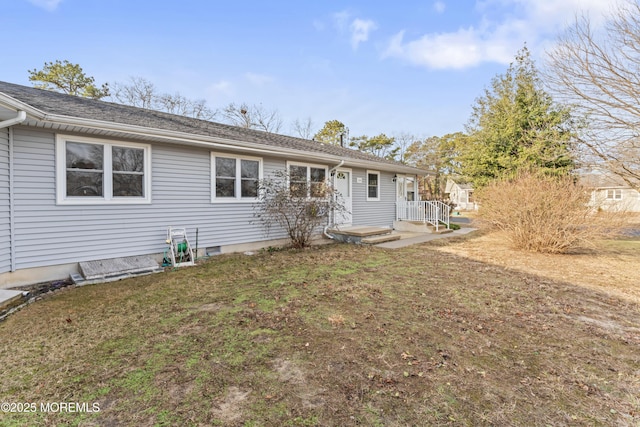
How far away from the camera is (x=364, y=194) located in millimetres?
11328

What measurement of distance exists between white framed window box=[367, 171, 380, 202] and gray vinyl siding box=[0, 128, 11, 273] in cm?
955

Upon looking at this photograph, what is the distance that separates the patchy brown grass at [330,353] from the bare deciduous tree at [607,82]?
6.00 metres

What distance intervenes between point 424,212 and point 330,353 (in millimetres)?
10286

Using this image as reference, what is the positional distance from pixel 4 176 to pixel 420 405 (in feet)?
21.5

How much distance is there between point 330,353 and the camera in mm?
2732

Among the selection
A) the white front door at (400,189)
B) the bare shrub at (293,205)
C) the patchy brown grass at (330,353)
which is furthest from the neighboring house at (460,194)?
the patchy brown grass at (330,353)

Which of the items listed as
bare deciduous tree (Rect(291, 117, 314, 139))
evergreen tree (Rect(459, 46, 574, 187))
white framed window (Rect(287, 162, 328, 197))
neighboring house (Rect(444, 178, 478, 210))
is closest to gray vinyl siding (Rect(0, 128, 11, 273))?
white framed window (Rect(287, 162, 328, 197))

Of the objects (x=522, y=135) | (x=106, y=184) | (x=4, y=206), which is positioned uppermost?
(x=522, y=135)

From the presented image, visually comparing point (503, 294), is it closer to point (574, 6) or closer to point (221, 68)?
point (574, 6)

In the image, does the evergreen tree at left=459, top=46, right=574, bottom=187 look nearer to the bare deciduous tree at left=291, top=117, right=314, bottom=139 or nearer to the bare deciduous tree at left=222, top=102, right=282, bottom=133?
the bare deciduous tree at left=291, top=117, right=314, bottom=139

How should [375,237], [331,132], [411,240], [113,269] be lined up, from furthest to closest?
[331,132] → [411,240] → [375,237] → [113,269]

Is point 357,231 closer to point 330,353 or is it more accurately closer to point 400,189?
point 400,189

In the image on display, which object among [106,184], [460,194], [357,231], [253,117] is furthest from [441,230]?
[460,194]

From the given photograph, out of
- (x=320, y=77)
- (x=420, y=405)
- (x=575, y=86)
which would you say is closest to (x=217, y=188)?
(x=420, y=405)
